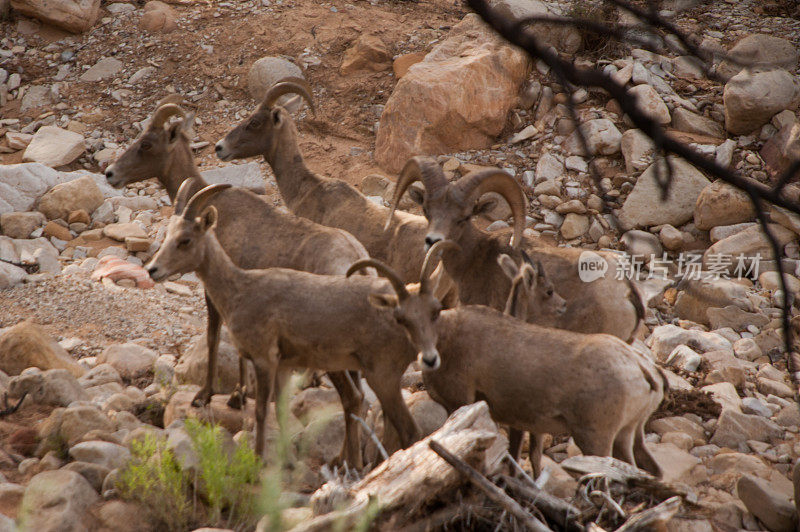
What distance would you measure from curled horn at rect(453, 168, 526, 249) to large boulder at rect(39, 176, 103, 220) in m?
7.20

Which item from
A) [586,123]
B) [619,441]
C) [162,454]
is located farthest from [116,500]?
[586,123]

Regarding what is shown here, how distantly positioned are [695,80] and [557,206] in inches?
152

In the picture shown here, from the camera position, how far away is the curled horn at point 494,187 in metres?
7.16

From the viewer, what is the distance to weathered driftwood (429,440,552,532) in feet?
13.1

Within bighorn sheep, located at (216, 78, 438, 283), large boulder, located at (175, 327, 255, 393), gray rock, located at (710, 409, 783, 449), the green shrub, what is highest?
bighorn sheep, located at (216, 78, 438, 283)

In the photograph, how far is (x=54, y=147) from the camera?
13930 millimetres

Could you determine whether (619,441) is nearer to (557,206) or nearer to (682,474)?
(682,474)

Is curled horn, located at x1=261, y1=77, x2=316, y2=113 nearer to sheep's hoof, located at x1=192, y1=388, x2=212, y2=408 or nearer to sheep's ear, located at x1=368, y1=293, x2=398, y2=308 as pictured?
sheep's hoof, located at x1=192, y1=388, x2=212, y2=408

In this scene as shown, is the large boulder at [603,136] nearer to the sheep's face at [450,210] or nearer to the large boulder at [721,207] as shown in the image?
the large boulder at [721,207]

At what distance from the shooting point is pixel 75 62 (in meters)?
16.6

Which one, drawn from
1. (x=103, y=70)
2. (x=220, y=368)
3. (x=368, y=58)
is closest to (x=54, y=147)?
(x=103, y=70)

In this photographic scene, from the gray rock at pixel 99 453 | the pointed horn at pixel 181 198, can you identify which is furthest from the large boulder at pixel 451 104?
the gray rock at pixel 99 453

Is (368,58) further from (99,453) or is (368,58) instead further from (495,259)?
(99,453)

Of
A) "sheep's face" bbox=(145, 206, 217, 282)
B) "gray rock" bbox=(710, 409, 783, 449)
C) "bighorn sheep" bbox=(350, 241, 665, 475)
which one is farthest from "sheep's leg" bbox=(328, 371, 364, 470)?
"gray rock" bbox=(710, 409, 783, 449)
